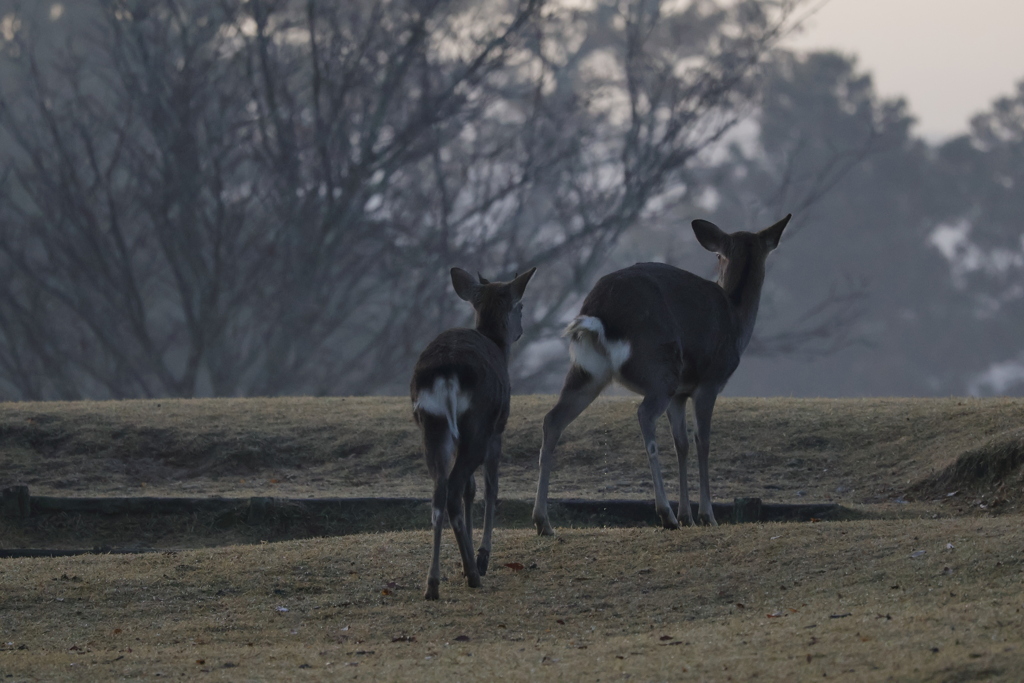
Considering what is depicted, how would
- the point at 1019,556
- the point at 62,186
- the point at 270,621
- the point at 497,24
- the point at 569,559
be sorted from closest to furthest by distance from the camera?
1. the point at 1019,556
2. the point at 270,621
3. the point at 569,559
4. the point at 62,186
5. the point at 497,24

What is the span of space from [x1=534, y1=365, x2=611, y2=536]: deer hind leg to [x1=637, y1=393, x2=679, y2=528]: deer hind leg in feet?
1.20

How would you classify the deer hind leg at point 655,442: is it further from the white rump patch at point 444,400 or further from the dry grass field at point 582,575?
the white rump patch at point 444,400

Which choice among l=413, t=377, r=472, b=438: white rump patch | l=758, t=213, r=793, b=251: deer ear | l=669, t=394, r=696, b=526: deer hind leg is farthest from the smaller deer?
l=758, t=213, r=793, b=251: deer ear

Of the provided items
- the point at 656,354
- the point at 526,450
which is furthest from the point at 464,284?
the point at 526,450

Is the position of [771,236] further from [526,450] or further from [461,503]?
[526,450]

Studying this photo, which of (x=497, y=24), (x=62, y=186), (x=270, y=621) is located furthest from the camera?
(x=497, y=24)

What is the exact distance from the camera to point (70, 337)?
86.8 ft

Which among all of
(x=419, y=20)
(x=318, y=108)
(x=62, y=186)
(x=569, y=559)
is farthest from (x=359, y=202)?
(x=569, y=559)

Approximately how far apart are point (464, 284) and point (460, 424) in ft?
5.11

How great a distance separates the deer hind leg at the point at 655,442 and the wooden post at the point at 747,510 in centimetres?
106

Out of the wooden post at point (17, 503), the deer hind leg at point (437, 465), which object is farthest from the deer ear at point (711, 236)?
the wooden post at point (17, 503)

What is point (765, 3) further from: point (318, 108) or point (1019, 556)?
point (1019, 556)

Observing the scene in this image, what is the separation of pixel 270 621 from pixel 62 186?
725 inches

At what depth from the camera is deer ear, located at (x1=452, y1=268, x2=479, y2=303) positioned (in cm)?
902
